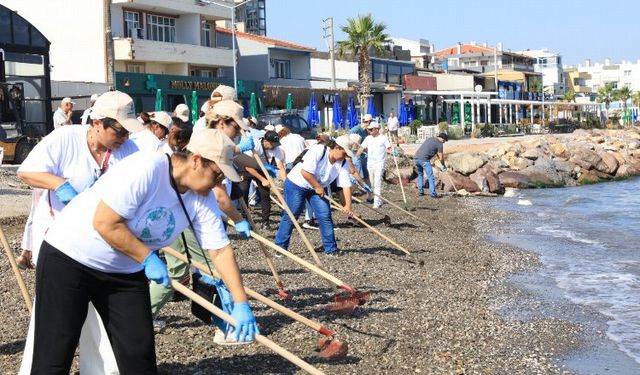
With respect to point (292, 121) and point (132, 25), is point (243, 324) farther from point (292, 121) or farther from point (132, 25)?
point (132, 25)

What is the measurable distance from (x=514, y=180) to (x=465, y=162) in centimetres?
270

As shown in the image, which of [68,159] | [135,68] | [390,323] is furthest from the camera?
[135,68]

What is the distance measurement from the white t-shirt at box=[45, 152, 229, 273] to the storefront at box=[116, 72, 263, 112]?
3330 centimetres

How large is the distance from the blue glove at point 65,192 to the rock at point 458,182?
2112 centimetres

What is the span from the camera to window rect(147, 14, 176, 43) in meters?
44.6

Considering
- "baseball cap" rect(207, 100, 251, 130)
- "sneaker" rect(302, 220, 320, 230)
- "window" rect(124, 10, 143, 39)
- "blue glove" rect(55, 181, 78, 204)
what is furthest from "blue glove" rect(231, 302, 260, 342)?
"window" rect(124, 10, 143, 39)

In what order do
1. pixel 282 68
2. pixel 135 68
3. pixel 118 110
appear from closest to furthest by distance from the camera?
pixel 118 110 → pixel 135 68 → pixel 282 68

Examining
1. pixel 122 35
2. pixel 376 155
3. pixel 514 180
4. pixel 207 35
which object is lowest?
pixel 514 180

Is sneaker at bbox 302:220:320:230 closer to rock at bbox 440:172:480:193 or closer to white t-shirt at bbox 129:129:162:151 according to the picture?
white t-shirt at bbox 129:129:162:151

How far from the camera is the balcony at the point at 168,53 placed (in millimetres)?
40656

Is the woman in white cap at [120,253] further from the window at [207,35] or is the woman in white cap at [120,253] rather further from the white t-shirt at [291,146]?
the window at [207,35]

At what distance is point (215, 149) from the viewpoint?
424cm

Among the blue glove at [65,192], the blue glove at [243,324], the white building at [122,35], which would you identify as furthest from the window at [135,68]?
the blue glove at [243,324]

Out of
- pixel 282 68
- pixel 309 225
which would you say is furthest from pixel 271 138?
pixel 282 68
